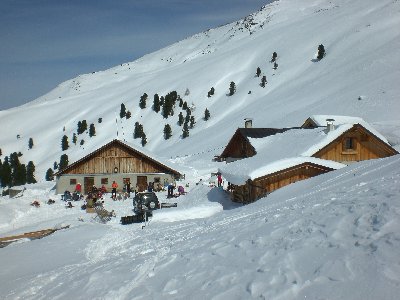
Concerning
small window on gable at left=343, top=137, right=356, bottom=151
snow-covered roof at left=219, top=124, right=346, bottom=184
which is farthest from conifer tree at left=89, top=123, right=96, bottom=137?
small window on gable at left=343, top=137, right=356, bottom=151

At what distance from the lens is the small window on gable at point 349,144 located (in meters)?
28.4

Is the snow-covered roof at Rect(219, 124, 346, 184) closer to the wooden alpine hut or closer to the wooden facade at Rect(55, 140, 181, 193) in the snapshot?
the wooden alpine hut

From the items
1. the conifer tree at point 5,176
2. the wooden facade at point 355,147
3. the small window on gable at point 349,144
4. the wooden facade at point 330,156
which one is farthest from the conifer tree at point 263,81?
the small window on gable at point 349,144

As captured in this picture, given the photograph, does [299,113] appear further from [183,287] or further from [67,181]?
[183,287]

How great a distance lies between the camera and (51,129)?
111500 mm

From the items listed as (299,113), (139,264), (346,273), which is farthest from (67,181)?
(299,113)

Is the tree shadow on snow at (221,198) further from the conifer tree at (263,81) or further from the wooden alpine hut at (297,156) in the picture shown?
the conifer tree at (263,81)

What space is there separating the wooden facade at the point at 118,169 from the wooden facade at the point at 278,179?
14385 millimetres

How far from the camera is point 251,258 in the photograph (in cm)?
825

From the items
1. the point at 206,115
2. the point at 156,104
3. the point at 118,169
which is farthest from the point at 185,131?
the point at 118,169

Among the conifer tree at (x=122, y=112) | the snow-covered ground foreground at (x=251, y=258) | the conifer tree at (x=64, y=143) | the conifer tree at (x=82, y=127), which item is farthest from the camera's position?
the conifer tree at (x=122, y=112)

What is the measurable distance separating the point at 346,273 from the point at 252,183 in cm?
1682

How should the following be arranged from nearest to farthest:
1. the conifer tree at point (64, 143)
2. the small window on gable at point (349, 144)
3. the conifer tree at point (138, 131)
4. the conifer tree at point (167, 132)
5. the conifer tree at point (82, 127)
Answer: the small window on gable at point (349, 144) → the conifer tree at point (167, 132) → the conifer tree at point (138, 131) → the conifer tree at point (64, 143) → the conifer tree at point (82, 127)

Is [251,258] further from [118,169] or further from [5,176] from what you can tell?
[5,176]
